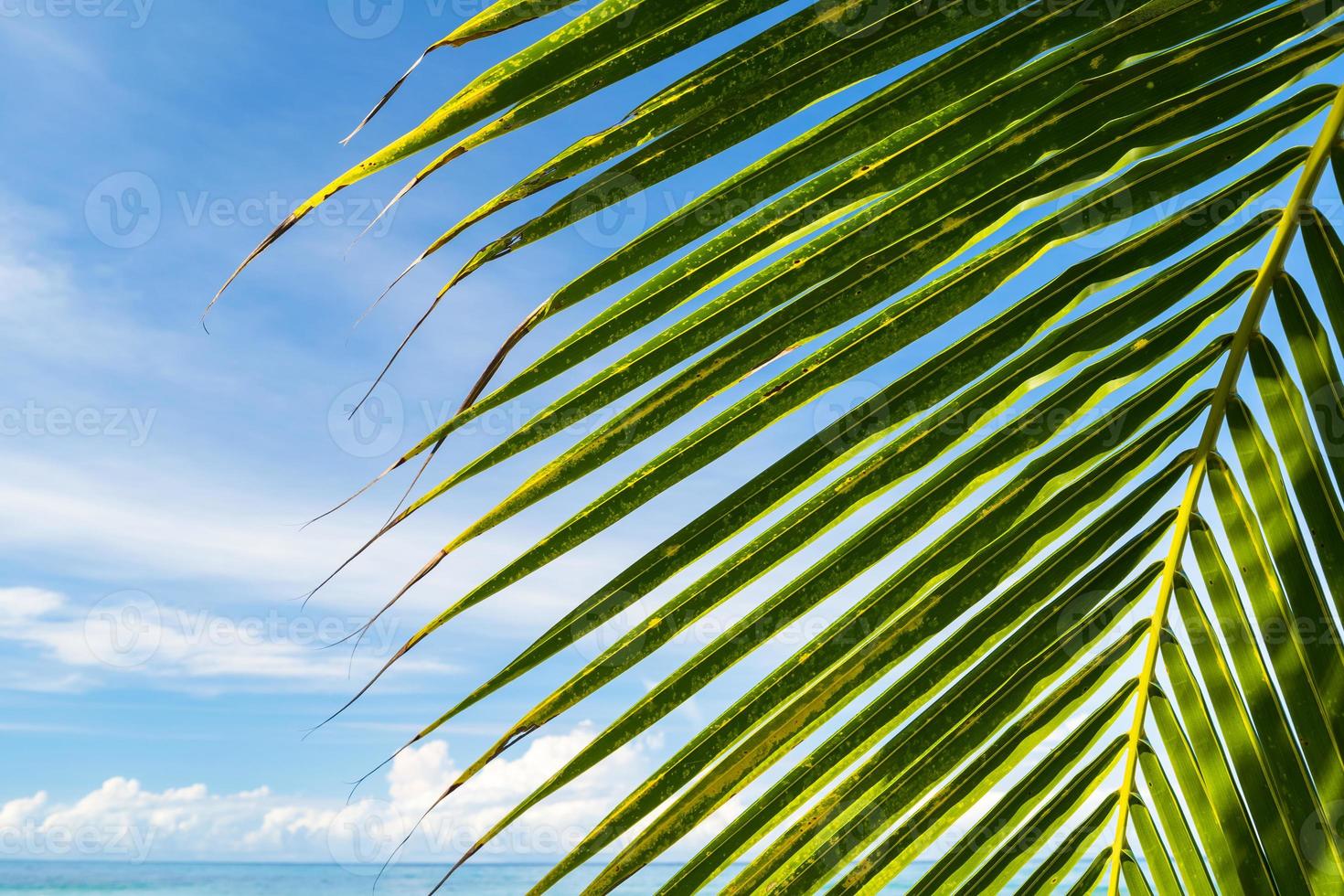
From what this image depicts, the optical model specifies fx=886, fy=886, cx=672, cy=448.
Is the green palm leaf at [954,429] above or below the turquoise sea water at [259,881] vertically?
above

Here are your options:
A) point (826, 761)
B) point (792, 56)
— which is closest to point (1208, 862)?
point (826, 761)

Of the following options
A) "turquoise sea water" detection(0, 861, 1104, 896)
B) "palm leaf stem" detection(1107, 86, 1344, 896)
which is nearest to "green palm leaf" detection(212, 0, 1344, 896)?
"palm leaf stem" detection(1107, 86, 1344, 896)

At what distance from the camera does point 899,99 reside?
67 cm

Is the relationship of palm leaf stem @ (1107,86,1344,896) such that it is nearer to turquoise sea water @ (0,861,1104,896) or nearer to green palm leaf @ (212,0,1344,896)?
green palm leaf @ (212,0,1344,896)

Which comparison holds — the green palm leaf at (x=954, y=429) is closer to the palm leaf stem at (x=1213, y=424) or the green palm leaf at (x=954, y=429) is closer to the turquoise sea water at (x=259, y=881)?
the palm leaf stem at (x=1213, y=424)

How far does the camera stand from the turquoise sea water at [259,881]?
25391 mm

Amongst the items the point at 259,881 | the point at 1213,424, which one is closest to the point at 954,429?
the point at 1213,424

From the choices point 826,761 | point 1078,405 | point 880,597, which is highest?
point 1078,405

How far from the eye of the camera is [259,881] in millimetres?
32438

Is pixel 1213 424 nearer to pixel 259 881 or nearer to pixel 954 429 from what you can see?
pixel 954 429

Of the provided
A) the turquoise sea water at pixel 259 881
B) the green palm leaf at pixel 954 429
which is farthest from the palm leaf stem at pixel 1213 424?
the turquoise sea water at pixel 259 881

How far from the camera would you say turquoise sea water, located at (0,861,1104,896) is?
83.3ft

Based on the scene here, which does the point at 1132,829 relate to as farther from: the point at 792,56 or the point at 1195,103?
the point at 792,56

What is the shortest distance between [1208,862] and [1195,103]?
728 millimetres
